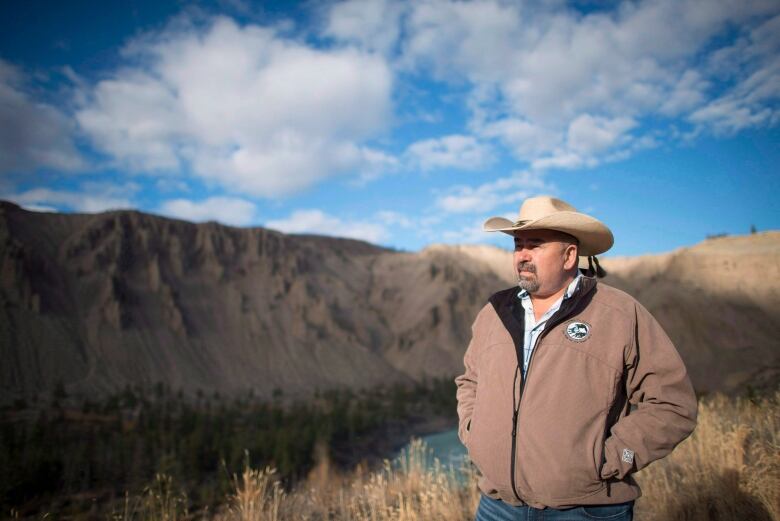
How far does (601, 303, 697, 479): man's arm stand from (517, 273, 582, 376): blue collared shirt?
0.38 m

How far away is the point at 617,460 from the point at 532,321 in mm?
693

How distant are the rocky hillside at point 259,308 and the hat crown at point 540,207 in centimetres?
961

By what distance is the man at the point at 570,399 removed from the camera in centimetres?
190

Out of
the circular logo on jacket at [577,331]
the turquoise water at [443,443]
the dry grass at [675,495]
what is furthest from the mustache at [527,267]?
the turquoise water at [443,443]

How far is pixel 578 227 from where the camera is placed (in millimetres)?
2309

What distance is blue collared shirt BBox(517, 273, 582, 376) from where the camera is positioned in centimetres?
223

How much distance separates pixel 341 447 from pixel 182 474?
595cm

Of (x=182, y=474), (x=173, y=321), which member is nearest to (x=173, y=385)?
(x=173, y=321)

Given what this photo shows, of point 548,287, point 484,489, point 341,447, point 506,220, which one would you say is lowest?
point 341,447

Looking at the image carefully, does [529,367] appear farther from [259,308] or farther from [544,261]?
[259,308]

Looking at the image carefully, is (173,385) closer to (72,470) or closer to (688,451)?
(72,470)

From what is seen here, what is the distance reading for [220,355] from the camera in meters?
26.3

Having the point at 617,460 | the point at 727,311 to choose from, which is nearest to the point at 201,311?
the point at 727,311

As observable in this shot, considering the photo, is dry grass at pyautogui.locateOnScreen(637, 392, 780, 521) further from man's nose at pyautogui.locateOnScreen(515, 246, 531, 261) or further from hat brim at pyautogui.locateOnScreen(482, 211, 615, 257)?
man's nose at pyautogui.locateOnScreen(515, 246, 531, 261)
